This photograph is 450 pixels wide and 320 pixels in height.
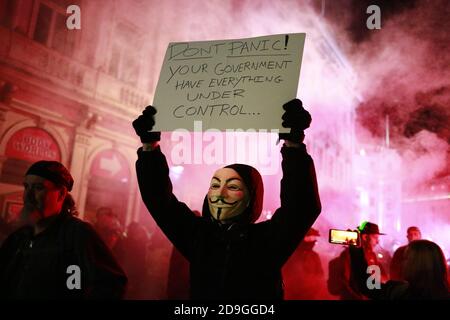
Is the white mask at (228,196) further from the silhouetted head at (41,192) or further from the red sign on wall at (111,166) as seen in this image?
the red sign on wall at (111,166)

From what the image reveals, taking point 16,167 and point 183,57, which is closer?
point 183,57

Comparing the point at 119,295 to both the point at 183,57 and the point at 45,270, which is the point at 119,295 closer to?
the point at 45,270

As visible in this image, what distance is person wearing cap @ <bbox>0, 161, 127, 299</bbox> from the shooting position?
6.08 feet

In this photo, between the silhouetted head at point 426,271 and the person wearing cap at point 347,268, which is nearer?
the silhouetted head at point 426,271

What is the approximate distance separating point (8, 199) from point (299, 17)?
792 cm

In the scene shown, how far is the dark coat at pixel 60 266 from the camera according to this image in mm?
1838

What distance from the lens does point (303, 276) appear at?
15.0 ft

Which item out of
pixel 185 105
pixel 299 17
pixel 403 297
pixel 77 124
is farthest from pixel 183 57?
pixel 299 17

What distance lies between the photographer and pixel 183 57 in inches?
72.6

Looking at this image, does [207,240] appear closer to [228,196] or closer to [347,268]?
[228,196]

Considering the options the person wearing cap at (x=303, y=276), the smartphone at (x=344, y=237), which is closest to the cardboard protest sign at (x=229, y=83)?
the smartphone at (x=344, y=237)

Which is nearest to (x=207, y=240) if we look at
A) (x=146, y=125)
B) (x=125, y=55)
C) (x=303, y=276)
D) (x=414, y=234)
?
(x=146, y=125)

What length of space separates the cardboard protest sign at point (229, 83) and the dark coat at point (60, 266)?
721 mm

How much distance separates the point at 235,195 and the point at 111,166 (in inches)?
303
